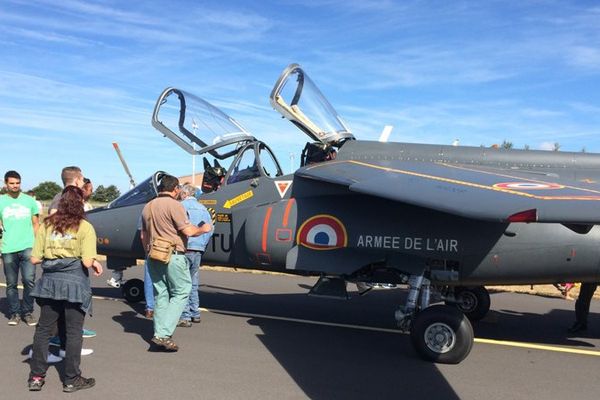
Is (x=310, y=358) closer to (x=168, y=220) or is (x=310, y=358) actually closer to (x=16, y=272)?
(x=168, y=220)

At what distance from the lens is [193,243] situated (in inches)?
262

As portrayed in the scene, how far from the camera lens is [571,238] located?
569 centimetres

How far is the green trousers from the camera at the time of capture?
17.7ft

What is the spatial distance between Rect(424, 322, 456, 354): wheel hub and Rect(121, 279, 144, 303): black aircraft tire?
4.76 m

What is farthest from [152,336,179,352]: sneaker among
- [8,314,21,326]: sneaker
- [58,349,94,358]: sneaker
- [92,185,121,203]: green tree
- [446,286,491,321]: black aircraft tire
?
[92,185,121,203]: green tree

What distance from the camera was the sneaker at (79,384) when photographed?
4.20 m

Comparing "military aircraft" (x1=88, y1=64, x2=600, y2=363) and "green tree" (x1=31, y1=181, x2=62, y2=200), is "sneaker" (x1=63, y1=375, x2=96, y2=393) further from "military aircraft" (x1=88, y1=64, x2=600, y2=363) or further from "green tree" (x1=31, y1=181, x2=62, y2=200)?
"green tree" (x1=31, y1=181, x2=62, y2=200)

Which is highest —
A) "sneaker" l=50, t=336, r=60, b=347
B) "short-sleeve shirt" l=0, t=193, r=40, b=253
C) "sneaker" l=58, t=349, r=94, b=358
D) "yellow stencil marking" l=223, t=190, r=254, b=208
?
"yellow stencil marking" l=223, t=190, r=254, b=208

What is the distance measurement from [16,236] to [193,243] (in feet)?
6.99

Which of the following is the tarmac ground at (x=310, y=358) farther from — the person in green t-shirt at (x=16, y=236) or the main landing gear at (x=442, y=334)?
the person in green t-shirt at (x=16, y=236)

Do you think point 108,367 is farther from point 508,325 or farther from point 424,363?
point 508,325

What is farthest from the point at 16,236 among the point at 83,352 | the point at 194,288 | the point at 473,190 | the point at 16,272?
the point at 473,190

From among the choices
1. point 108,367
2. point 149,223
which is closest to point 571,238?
point 149,223

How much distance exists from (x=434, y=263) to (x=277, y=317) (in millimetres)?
2556
